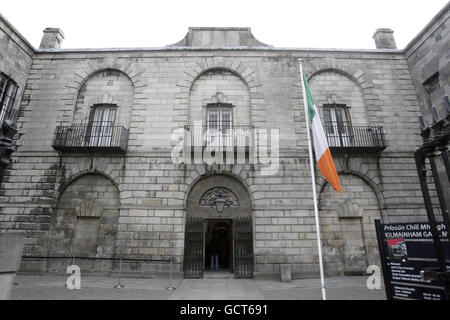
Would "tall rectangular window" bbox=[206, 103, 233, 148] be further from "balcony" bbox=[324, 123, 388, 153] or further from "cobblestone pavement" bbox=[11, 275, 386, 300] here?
"cobblestone pavement" bbox=[11, 275, 386, 300]

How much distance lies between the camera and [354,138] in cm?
Result: 1249

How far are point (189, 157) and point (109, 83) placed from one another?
638cm

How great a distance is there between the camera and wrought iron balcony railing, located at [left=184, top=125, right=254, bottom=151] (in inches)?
460

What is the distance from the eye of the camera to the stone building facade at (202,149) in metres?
11.0

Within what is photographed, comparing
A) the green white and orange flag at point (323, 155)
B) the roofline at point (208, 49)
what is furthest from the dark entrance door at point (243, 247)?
the roofline at point (208, 49)

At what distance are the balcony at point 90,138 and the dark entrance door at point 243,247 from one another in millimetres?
6587

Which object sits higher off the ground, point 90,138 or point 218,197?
point 90,138

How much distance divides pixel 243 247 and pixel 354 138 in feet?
25.7

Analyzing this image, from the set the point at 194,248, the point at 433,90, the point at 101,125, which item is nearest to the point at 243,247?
the point at 194,248

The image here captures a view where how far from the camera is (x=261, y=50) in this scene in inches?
539

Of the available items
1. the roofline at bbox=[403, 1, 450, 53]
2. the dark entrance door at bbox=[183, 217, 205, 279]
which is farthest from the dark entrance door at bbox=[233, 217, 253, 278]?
the roofline at bbox=[403, 1, 450, 53]

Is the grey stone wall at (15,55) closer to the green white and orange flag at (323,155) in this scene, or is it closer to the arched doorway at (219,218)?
the arched doorway at (219,218)

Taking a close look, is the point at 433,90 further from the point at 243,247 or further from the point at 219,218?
the point at 219,218
